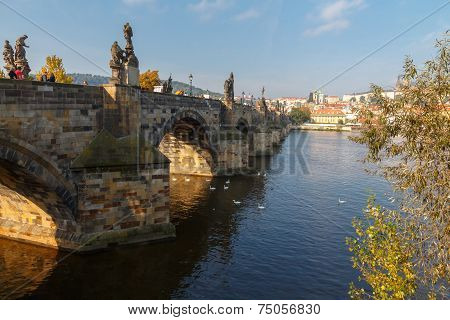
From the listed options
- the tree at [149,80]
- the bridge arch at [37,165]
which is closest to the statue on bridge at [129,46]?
the bridge arch at [37,165]

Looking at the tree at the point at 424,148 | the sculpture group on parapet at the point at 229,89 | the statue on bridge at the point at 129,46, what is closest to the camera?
the tree at the point at 424,148

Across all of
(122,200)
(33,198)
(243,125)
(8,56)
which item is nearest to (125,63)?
(8,56)

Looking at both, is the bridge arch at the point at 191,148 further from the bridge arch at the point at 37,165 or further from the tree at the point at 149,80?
the tree at the point at 149,80

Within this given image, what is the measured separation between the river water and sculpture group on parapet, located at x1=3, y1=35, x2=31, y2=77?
35.2 feet

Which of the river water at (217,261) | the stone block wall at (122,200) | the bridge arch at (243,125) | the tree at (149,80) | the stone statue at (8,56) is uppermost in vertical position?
the tree at (149,80)

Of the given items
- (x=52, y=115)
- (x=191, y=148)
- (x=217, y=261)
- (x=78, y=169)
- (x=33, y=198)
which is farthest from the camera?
(x=191, y=148)

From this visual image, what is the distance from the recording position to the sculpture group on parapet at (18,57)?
2184 cm

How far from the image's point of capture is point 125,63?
78.2 feet

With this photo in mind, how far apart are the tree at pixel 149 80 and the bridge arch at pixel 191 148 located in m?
29.4

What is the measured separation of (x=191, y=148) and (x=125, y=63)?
23261mm

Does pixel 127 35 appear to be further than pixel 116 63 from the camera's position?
Yes

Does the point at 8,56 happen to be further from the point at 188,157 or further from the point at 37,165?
the point at 188,157

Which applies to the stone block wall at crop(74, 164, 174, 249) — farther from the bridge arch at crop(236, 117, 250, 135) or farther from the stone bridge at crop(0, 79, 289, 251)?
the bridge arch at crop(236, 117, 250, 135)

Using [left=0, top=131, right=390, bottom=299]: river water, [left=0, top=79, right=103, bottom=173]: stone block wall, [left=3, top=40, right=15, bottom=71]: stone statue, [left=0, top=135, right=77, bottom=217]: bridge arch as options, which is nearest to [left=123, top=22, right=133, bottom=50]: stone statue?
[left=0, top=79, right=103, bottom=173]: stone block wall
